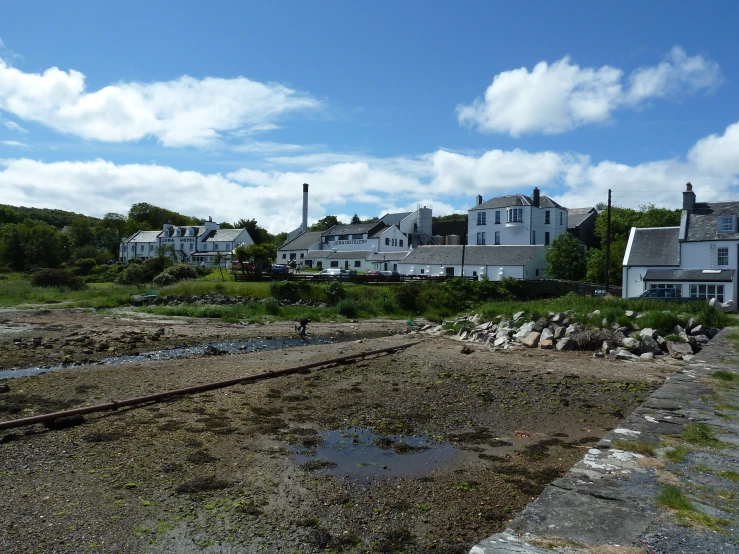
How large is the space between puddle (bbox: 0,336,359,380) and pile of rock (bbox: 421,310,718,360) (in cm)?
915

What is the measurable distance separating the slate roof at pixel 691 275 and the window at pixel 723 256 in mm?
1063

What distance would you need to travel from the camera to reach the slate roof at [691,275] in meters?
37.1

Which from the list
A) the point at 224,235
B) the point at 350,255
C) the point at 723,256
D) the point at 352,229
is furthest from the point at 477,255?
the point at 224,235

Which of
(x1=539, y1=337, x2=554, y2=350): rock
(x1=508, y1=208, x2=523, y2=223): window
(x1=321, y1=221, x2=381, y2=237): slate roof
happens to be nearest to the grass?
(x1=539, y1=337, x2=554, y2=350): rock

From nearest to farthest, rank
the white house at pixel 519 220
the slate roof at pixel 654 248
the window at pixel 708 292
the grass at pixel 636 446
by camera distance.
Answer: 1. the grass at pixel 636 446
2. the window at pixel 708 292
3. the slate roof at pixel 654 248
4. the white house at pixel 519 220

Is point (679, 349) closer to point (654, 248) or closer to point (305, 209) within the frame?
point (654, 248)

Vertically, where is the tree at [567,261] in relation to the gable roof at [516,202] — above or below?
below


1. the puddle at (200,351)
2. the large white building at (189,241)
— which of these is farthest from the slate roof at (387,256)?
the puddle at (200,351)

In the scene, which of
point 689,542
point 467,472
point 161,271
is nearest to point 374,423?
point 467,472

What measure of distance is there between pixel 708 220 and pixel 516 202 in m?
30.4

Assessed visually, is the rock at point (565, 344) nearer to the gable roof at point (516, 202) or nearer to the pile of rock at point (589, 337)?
the pile of rock at point (589, 337)

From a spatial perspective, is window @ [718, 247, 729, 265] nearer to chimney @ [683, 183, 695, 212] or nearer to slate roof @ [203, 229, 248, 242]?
chimney @ [683, 183, 695, 212]

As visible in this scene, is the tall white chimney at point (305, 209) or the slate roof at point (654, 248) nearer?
the slate roof at point (654, 248)

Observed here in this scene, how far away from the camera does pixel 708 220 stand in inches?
1630
